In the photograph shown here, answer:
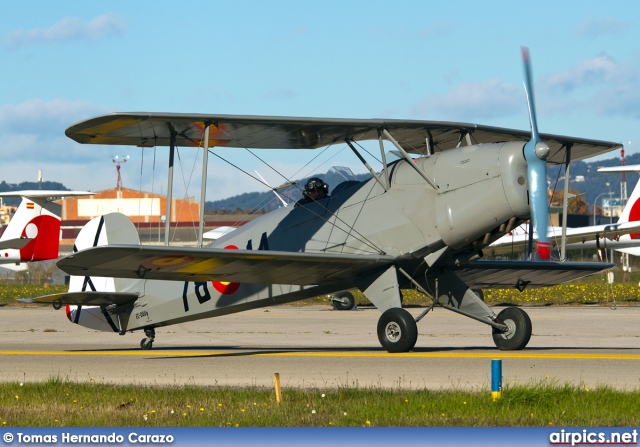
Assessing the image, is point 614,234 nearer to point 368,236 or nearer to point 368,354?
point 368,236

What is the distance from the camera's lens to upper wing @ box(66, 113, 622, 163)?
13.6 meters

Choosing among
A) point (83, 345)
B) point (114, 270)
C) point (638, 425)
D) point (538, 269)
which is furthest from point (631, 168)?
point (638, 425)

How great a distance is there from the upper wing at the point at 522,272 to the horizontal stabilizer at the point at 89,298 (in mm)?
5697

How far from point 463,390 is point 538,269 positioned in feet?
23.5

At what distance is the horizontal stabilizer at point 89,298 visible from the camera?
15090mm

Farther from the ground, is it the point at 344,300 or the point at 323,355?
the point at 344,300

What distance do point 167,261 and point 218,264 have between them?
76cm

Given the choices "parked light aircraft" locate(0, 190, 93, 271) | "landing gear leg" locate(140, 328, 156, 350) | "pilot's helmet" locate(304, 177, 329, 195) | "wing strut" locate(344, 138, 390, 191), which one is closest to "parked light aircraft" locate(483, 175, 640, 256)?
"parked light aircraft" locate(0, 190, 93, 271)

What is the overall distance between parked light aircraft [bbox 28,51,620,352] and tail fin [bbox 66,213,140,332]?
28 cm

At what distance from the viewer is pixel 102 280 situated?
16.9 metres

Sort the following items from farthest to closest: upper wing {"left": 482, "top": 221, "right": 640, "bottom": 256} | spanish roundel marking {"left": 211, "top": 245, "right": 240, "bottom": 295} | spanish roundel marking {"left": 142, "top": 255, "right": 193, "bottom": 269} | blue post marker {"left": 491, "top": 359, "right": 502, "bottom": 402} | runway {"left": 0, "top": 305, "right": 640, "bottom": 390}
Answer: upper wing {"left": 482, "top": 221, "right": 640, "bottom": 256}, spanish roundel marking {"left": 211, "top": 245, "right": 240, "bottom": 295}, spanish roundel marking {"left": 142, "top": 255, "right": 193, "bottom": 269}, runway {"left": 0, "top": 305, "right": 640, "bottom": 390}, blue post marker {"left": 491, "top": 359, "right": 502, "bottom": 402}

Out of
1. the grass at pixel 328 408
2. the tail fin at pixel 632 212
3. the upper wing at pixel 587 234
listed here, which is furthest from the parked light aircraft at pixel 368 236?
the tail fin at pixel 632 212

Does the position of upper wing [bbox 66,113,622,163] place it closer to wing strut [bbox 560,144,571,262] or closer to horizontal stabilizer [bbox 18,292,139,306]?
wing strut [bbox 560,144,571,262]

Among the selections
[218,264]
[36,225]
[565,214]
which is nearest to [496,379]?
[218,264]
